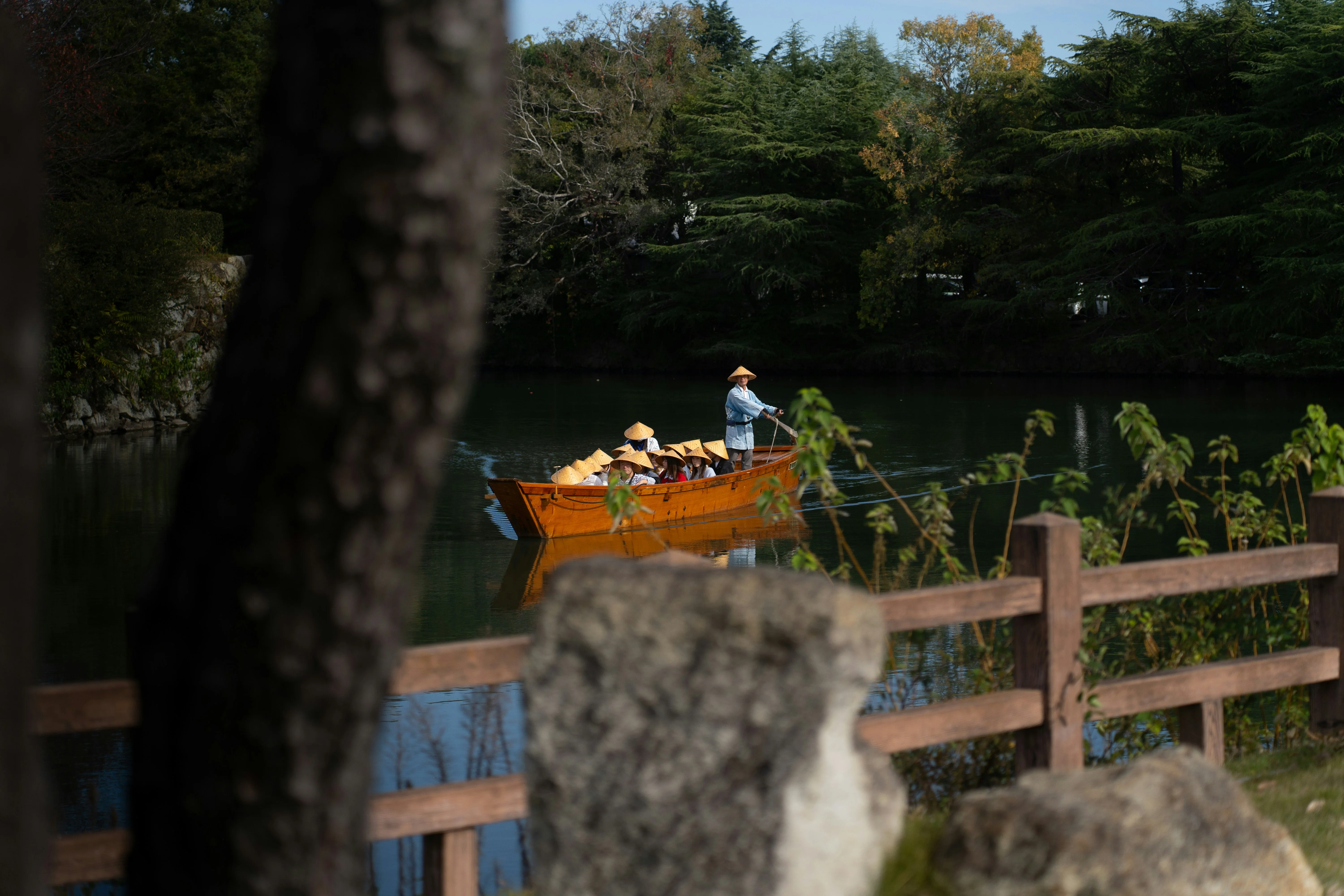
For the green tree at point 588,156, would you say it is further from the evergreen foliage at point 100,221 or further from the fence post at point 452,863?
the fence post at point 452,863

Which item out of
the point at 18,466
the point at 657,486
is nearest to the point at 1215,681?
the point at 18,466

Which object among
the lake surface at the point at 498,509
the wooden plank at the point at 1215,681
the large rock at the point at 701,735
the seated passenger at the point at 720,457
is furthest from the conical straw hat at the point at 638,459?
the large rock at the point at 701,735

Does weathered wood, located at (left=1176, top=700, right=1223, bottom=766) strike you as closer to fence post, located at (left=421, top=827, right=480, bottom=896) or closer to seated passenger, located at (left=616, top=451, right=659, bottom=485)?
fence post, located at (left=421, top=827, right=480, bottom=896)

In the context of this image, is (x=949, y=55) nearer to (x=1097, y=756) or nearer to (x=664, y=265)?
(x=664, y=265)

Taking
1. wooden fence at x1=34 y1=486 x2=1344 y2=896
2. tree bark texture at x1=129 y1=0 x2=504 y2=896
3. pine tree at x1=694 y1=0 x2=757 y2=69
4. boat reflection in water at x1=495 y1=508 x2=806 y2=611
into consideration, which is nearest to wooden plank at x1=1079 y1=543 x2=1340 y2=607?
wooden fence at x1=34 y1=486 x2=1344 y2=896

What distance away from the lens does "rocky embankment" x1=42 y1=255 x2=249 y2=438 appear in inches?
984

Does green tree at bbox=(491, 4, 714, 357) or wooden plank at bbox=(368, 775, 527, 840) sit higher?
green tree at bbox=(491, 4, 714, 357)

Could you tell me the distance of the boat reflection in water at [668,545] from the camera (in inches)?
484

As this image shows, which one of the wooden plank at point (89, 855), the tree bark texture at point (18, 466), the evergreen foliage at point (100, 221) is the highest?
the evergreen foliage at point (100, 221)

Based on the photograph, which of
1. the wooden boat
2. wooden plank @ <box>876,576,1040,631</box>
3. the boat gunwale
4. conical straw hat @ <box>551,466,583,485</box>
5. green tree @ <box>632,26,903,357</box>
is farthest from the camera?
green tree @ <box>632,26,903,357</box>

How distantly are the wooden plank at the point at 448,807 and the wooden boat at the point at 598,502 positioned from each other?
921 cm

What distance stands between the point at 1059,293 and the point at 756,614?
33524mm

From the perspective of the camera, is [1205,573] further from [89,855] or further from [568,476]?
[568,476]

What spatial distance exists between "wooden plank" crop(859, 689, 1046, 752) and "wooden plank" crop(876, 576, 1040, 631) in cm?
22
